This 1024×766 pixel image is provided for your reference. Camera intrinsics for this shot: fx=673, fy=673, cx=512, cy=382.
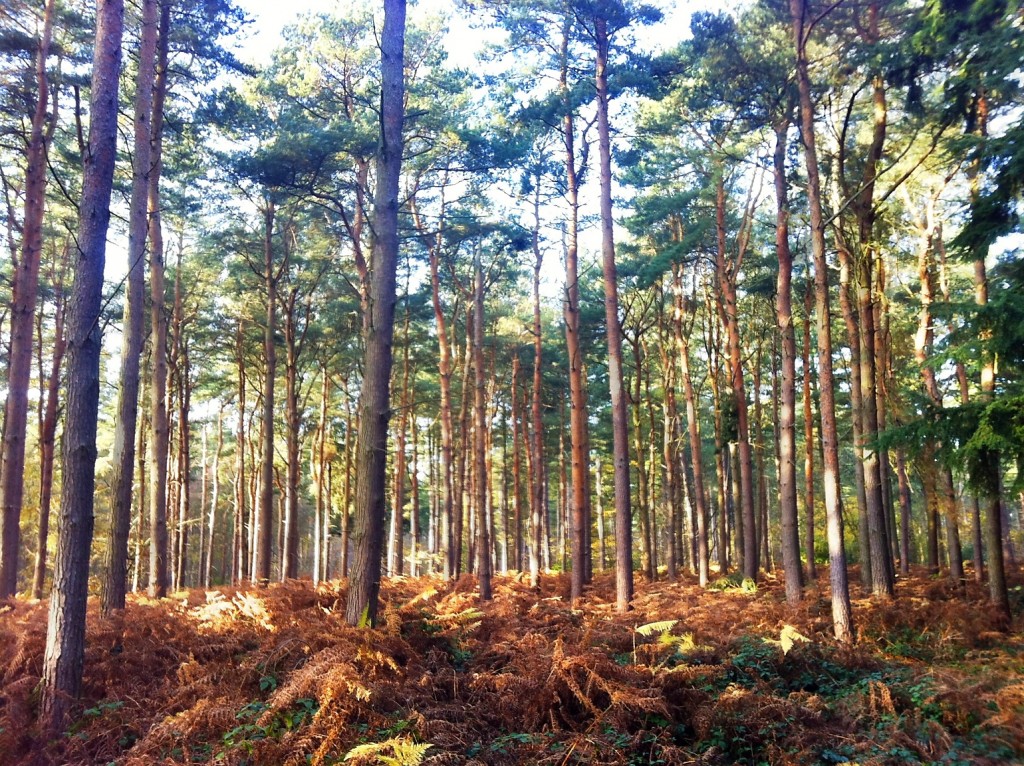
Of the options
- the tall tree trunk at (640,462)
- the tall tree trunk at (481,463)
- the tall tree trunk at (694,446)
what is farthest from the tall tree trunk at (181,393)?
the tall tree trunk at (694,446)

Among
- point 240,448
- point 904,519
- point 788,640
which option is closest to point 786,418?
point 788,640

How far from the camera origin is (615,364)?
13500mm

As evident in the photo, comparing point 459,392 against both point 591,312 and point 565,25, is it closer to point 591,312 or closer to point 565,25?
point 591,312

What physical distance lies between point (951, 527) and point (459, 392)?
1787 cm

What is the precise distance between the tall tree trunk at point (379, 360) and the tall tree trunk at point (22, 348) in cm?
742

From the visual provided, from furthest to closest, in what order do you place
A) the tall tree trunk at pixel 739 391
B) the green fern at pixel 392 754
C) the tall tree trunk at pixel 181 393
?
the tall tree trunk at pixel 181 393 < the tall tree trunk at pixel 739 391 < the green fern at pixel 392 754

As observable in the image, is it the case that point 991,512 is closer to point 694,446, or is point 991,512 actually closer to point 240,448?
point 694,446

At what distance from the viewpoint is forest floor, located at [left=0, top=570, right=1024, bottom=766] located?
5426mm

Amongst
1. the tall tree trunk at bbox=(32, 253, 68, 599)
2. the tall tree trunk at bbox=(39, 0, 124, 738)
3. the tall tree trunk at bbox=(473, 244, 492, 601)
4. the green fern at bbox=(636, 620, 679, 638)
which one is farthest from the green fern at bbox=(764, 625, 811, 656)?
the tall tree trunk at bbox=(32, 253, 68, 599)

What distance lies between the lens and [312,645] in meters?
7.06

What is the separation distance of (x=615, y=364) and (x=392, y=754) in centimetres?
953

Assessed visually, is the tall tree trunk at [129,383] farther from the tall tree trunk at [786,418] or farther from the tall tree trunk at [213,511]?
the tall tree trunk at [213,511]

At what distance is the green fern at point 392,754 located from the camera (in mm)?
4746

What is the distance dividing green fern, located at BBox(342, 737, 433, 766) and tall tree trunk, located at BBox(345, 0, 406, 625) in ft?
9.08
